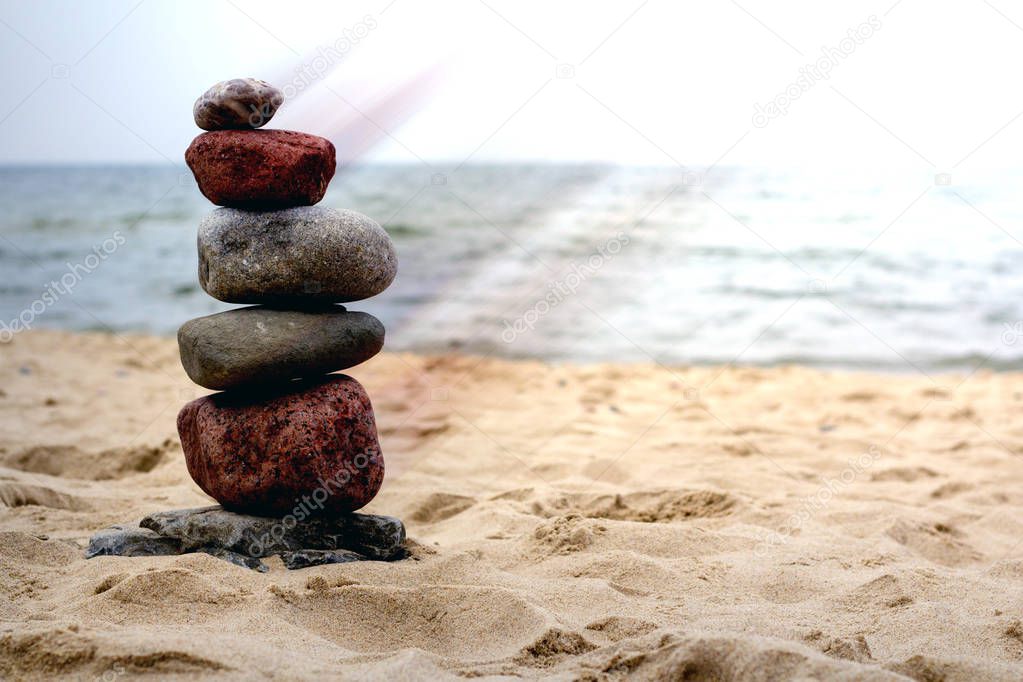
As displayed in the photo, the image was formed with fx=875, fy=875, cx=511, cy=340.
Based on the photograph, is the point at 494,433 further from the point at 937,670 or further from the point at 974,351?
the point at 974,351

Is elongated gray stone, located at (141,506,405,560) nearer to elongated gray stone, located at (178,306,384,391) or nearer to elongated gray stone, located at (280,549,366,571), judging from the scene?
elongated gray stone, located at (280,549,366,571)

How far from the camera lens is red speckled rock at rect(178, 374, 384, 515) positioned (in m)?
3.74

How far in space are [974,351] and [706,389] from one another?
3.55m

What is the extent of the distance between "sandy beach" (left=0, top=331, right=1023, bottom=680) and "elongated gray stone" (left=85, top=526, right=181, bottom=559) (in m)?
0.12

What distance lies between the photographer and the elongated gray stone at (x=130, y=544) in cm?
362

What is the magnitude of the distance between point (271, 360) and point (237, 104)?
110cm

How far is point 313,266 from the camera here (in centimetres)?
379

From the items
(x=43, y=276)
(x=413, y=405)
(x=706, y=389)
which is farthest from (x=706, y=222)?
(x=43, y=276)

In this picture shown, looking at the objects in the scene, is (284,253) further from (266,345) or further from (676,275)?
(676,275)
